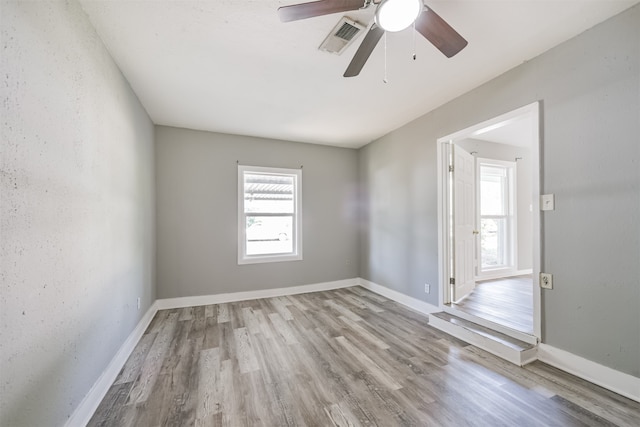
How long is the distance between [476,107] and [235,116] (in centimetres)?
277

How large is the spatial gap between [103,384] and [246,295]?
220cm

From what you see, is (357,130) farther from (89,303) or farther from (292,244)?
(89,303)

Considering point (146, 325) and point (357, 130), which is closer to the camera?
point (146, 325)

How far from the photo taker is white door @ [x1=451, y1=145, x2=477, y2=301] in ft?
10.4

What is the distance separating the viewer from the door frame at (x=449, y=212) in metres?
2.14

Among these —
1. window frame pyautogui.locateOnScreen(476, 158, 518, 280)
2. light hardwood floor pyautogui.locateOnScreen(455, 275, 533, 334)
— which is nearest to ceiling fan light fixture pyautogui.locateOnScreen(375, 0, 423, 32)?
light hardwood floor pyautogui.locateOnScreen(455, 275, 533, 334)

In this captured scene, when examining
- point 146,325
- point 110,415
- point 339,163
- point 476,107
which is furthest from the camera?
point 339,163

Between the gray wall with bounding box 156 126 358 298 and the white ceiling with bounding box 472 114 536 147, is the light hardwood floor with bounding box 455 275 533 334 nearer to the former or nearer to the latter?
the gray wall with bounding box 156 126 358 298

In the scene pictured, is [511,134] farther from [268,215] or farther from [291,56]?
[268,215]

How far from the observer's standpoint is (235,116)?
3.27 meters

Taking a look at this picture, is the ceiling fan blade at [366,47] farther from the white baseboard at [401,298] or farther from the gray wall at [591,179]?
the white baseboard at [401,298]

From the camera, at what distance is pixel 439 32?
4.74 feet

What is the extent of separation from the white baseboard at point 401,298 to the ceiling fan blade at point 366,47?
282cm

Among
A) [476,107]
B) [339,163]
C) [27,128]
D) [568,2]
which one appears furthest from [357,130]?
[27,128]
